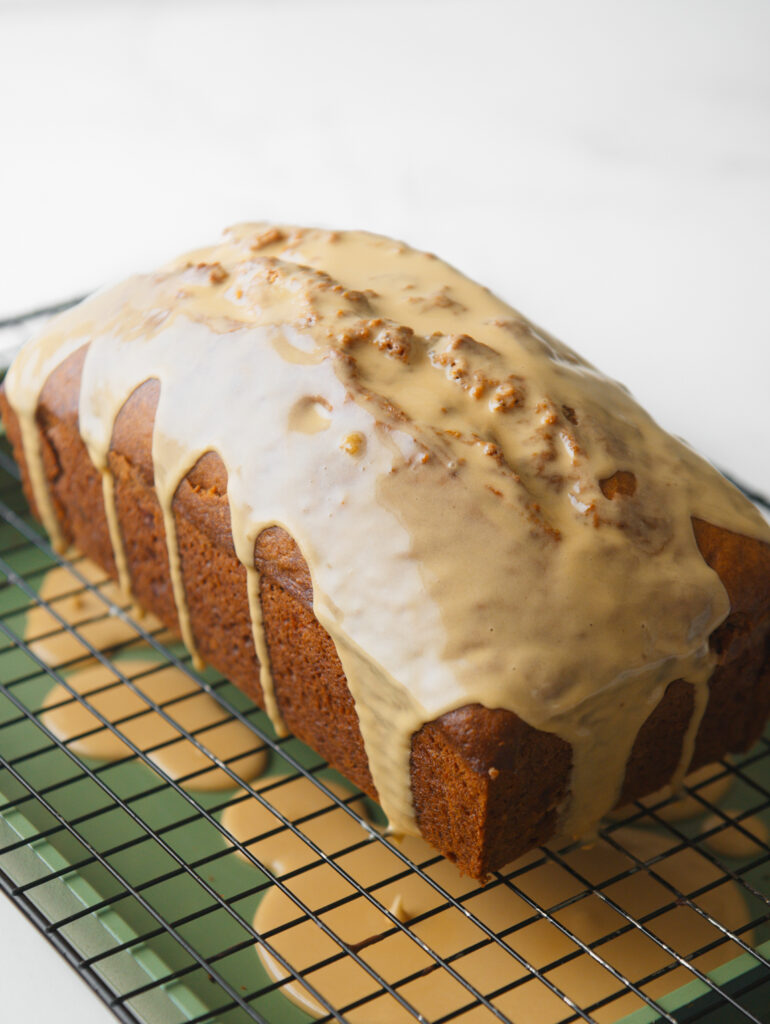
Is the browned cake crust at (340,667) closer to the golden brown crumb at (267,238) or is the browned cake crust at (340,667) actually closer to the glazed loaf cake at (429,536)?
the glazed loaf cake at (429,536)

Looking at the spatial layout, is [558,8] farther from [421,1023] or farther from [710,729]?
[421,1023]

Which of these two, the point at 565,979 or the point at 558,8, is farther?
the point at 558,8

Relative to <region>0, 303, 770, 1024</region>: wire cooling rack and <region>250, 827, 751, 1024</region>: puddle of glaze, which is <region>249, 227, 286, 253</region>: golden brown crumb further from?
<region>250, 827, 751, 1024</region>: puddle of glaze

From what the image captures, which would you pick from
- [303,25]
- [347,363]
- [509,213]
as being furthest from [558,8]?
[347,363]

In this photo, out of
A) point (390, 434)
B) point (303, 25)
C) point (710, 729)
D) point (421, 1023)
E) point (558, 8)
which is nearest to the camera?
point (421, 1023)

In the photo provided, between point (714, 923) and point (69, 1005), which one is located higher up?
point (714, 923)

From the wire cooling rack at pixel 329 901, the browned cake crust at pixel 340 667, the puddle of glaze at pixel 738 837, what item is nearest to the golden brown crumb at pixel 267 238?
the browned cake crust at pixel 340 667

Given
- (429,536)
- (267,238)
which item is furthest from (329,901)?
(267,238)
